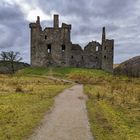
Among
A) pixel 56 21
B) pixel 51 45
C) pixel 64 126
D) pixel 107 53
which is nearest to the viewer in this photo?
pixel 64 126

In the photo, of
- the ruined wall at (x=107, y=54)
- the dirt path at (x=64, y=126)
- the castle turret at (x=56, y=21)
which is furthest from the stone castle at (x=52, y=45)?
the dirt path at (x=64, y=126)

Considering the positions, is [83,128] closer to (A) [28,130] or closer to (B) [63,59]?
(A) [28,130]

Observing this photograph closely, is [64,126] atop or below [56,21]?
below

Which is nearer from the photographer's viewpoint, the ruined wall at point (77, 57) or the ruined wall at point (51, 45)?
the ruined wall at point (51, 45)

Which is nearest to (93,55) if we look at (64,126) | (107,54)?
(107,54)

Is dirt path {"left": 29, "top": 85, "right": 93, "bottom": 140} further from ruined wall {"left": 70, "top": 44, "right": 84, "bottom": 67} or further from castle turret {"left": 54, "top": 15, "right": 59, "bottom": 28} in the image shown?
ruined wall {"left": 70, "top": 44, "right": 84, "bottom": 67}

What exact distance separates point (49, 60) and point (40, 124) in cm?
7541

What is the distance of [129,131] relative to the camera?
1895cm

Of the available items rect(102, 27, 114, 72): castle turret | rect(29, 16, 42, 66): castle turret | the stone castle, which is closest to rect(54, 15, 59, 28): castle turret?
the stone castle

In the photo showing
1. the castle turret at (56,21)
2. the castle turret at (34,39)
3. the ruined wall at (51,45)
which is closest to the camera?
the castle turret at (56,21)

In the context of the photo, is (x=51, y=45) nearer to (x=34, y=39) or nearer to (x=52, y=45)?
(x=52, y=45)

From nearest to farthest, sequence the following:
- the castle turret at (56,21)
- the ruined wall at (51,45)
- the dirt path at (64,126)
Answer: the dirt path at (64,126)
the castle turret at (56,21)
the ruined wall at (51,45)

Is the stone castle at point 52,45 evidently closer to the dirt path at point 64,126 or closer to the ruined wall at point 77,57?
the ruined wall at point 77,57

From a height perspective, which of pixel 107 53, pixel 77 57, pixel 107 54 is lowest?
pixel 77 57
